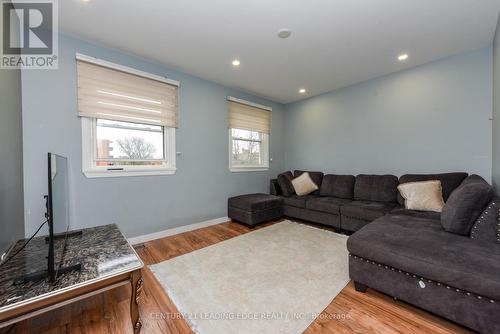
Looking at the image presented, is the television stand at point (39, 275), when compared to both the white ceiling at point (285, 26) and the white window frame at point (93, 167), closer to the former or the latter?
the white window frame at point (93, 167)

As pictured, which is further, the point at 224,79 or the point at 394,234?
the point at 224,79

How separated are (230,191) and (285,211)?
1.14 meters

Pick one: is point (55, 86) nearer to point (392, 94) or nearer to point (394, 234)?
point (394, 234)

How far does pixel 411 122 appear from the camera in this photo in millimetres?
3164

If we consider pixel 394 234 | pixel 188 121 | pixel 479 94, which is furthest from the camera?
pixel 188 121

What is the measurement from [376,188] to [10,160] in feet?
14.6

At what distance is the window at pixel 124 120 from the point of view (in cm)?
239

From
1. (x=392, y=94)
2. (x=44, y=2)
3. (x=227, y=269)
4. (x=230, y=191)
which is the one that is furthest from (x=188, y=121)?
(x=392, y=94)

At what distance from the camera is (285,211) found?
12.7 feet

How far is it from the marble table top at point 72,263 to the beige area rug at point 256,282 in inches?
22.5

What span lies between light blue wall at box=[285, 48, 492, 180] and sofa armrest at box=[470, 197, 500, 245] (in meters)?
1.63

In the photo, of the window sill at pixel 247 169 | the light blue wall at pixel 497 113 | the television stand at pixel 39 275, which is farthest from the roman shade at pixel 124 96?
the light blue wall at pixel 497 113

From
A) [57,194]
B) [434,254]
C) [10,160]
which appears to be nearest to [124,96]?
[10,160]

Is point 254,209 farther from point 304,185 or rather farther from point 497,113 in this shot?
point 497,113
